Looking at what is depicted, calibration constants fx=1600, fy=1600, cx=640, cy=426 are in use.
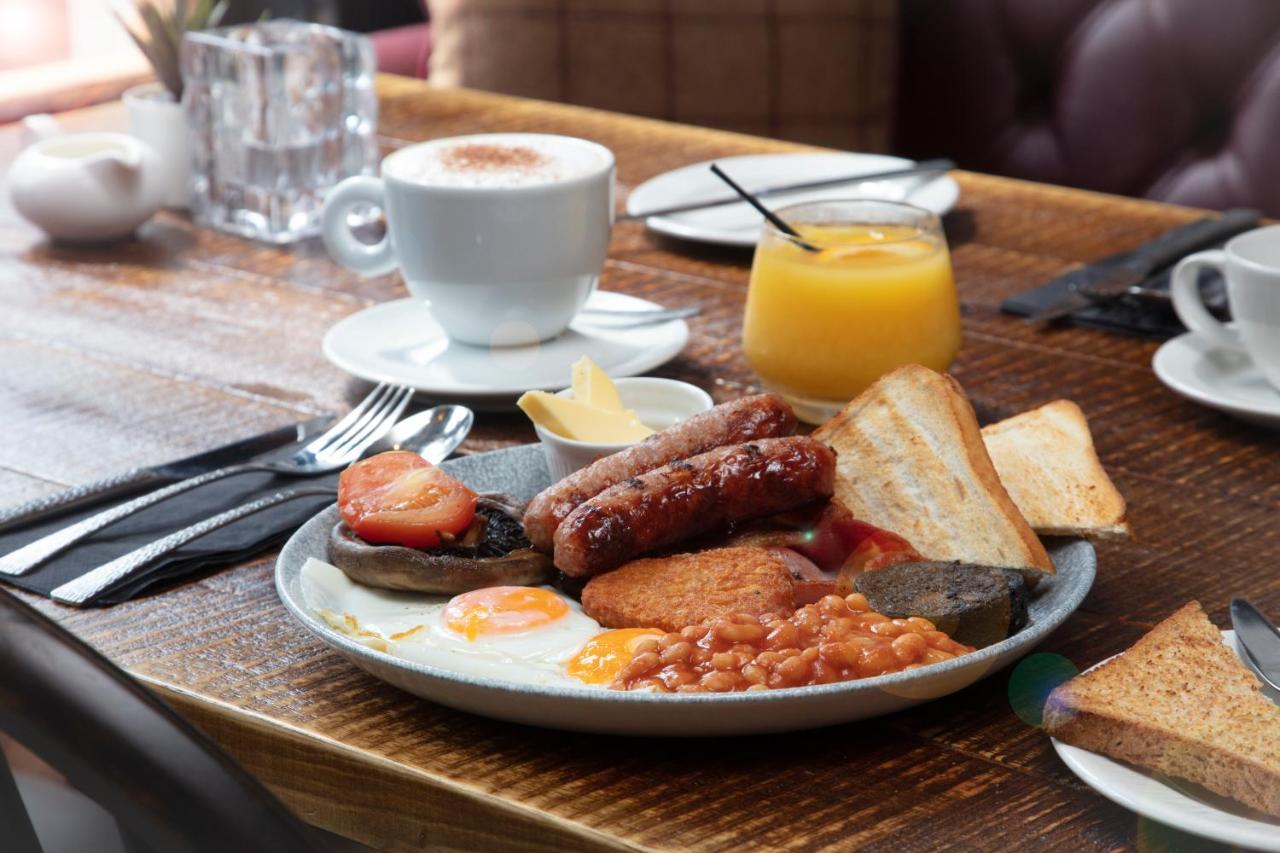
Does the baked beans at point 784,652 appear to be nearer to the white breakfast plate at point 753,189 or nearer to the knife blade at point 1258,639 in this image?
the knife blade at point 1258,639

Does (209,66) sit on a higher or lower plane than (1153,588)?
higher

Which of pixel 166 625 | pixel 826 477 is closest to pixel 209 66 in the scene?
pixel 166 625

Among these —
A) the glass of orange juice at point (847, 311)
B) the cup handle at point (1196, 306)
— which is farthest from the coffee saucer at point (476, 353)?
the cup handle at point (1196, 306)

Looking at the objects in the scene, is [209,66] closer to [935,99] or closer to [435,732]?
[435,732]

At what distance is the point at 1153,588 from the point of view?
3.76ft

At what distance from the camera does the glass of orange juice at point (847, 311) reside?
1433 millimetres

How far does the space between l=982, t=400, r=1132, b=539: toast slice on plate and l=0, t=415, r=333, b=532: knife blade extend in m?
0.61

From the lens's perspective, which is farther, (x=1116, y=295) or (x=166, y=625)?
(x=1116, y=295)

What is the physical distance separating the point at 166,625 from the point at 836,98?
2.73 m

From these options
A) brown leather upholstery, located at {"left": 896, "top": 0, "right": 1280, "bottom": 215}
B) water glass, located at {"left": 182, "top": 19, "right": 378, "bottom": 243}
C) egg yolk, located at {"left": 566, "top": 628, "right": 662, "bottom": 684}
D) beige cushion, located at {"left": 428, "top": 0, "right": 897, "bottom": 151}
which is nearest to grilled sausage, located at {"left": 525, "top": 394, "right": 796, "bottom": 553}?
egg yolk, located at {"left": 566, "top": 628, "right": 662, "bottom": 684}

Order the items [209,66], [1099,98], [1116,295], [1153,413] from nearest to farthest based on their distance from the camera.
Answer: [1153,413] → [1116,295] → [209,66] → [1099,98]

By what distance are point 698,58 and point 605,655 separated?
2815mm

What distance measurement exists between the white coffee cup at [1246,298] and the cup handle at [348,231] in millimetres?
825

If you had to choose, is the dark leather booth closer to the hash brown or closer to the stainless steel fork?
the stainless steel fork
